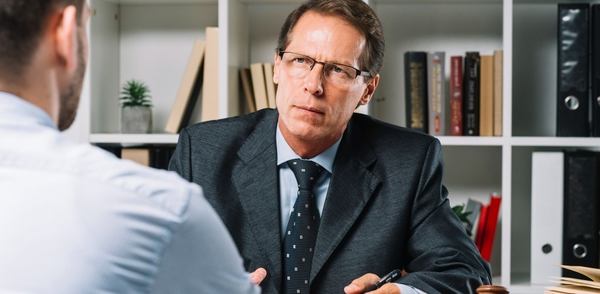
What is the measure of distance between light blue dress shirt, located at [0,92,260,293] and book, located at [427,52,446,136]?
1.98m

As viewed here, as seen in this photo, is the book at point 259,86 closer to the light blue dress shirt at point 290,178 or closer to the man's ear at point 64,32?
the light blue dress shirt at point 290,178

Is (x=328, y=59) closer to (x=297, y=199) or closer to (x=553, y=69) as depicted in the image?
(x=297, y=199)

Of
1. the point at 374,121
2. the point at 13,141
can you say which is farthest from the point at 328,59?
the point at 13,141

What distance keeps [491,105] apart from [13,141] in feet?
6.93

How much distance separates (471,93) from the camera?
2754 mm

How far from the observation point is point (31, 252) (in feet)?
2.55

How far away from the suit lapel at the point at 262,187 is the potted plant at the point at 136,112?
→ 0.99 metres

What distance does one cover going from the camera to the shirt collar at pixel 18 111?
83 centimetres

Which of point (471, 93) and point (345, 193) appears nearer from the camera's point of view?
point (345, 193)

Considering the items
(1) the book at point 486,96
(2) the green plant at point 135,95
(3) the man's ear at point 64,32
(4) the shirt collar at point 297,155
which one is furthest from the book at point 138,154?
(3) the man's ear at point 64,32

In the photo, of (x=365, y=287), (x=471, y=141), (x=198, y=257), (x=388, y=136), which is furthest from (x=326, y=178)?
(x=198, y=257)

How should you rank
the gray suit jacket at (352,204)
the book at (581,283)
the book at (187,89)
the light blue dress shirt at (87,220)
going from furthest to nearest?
the book at (187,89)
the gray suit jacket at (352,204)
the book at (581,283)
the light blue dress shirt at (87,220)

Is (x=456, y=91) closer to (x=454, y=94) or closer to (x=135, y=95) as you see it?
(x=454, y=94)

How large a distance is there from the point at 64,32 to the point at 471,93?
204cm
